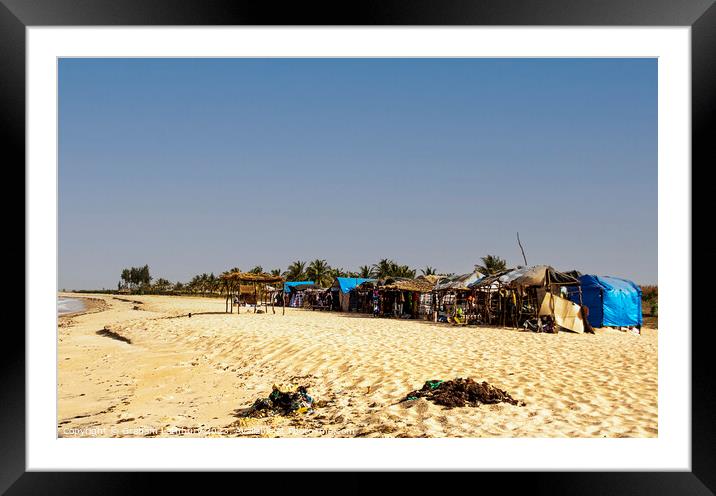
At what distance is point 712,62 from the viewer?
294cm

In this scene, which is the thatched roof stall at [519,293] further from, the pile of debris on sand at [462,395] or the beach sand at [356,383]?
the pile of debris on sand at [462,395]

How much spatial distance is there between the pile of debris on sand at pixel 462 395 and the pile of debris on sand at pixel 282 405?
1271mm

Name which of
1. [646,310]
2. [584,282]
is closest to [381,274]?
[646,310]

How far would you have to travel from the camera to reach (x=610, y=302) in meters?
17.8

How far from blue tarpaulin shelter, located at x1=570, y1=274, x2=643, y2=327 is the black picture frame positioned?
1584 centimetres

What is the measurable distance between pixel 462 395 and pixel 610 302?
46.1ft

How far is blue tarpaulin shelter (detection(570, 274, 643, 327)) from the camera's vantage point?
17672 mm

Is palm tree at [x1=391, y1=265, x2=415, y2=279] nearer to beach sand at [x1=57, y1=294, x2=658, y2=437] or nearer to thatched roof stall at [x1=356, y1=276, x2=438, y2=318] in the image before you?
thatched roof stall at [x1=356, y1=276, x2=438, y2=318]

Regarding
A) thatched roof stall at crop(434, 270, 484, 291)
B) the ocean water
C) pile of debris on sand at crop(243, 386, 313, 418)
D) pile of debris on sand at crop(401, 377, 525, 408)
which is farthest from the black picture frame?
the ocean water

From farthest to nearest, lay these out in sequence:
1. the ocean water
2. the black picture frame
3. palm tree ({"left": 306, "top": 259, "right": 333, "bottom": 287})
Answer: palm tree ({"left": 306, "top": 259, "right": 333, "bottom": 287})
the ocean water
the black picture frame
